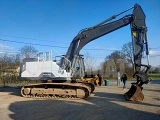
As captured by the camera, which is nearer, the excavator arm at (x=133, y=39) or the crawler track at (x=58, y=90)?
the excavator arm at (x=133, y=39)

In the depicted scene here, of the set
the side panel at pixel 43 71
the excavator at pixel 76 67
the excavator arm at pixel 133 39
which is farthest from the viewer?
the side panel at pixel 43 71

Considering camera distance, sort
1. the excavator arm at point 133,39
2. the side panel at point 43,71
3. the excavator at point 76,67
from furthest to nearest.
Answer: the side panel at point 43,71
the excavator at point 76,67
the excavator arm at point 133,39

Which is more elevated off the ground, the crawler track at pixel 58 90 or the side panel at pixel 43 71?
the side panel at pixel 43 71

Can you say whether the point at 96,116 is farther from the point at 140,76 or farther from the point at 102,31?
the point at 102,31

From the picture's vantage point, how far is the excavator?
16028 mm

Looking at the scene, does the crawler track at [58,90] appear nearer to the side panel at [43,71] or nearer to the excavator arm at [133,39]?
the side panel at [43,71]

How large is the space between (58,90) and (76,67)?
9.12 feet

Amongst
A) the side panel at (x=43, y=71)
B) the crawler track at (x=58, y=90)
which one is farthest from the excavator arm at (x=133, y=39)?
the crawler track at (x=58, y=90)

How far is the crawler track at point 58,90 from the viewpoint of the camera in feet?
53.5

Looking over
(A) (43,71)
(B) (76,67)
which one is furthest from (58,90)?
(B) (76,67)

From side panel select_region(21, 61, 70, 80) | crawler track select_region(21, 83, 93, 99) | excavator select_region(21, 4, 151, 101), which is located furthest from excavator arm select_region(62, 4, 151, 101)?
crawler track select_region(21, 83, 93, 99)

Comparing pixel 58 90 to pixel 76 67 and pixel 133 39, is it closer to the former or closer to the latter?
pixel 76 67

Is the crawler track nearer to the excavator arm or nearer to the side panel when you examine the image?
the side panel

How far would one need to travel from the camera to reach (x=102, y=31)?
1858 cm
